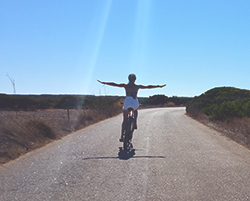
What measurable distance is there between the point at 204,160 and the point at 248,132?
640 centimetres

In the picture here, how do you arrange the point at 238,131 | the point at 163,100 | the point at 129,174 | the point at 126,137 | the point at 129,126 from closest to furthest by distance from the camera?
the point at 129,174 < the point at 126,137 < the point at 129,126 < the point at 238,131 < the point at 163,100

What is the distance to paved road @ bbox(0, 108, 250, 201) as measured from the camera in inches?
204

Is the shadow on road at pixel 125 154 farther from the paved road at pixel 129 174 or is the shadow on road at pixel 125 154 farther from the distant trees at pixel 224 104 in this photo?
the distant trees at pixel 224 104

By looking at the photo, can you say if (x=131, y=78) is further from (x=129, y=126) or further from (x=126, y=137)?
(x=126, y=137)

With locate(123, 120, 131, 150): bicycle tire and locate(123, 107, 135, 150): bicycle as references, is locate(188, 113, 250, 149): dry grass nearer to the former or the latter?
locate(123, 107, 135, 150): bicycle

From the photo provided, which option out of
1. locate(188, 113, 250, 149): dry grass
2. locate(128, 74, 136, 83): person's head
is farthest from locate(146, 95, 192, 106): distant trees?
locate(128, 74, 136, 83): person's head

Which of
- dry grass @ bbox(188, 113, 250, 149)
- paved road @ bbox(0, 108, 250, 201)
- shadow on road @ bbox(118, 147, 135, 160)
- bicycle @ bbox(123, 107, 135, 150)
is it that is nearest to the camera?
paved road @ bbox(0, 108, 250, 201)

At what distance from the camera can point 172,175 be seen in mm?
6262

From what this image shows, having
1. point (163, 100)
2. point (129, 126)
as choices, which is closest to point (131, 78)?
point (129, 126)

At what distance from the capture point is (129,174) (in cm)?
629

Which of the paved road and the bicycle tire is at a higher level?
the bicycle tire

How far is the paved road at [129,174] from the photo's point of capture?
5.19m

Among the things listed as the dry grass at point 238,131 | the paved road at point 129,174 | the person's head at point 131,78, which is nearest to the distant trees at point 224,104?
the dry grass at point 238,131

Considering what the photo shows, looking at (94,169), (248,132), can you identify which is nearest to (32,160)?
(94,169)
